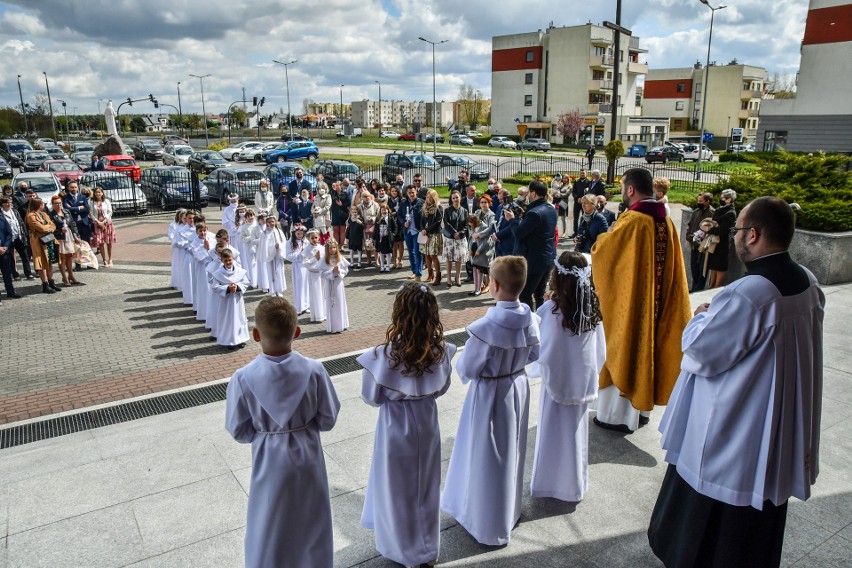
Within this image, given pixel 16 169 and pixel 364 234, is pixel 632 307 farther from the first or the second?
pixel 16 169

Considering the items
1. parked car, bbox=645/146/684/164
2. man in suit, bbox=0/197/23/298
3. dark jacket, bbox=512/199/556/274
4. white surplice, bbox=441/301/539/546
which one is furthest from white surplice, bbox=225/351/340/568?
Result: parked car, bbox=645/146/684/164

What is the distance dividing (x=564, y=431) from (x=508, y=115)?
7791 centimetres

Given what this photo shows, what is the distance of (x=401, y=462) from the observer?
12.7ft

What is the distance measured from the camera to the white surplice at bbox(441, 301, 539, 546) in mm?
4004

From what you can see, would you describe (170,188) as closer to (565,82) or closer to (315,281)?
(315,281)

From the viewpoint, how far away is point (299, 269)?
36.6ft

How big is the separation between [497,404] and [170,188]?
2376cm

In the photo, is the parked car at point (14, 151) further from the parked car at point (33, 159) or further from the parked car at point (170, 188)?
the parked car at point (170, 188)

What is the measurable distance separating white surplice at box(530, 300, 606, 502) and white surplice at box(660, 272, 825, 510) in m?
1.13

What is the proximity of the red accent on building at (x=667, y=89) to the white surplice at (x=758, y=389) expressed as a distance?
297ft

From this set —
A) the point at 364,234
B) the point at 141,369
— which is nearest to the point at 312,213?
the point at 364,234

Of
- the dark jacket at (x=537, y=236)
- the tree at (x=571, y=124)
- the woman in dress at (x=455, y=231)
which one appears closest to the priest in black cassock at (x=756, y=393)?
the dark jacket at (x=537, y=236)

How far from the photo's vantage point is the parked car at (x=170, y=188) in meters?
24.6

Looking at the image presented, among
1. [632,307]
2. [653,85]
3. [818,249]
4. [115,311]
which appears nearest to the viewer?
[632,307]
